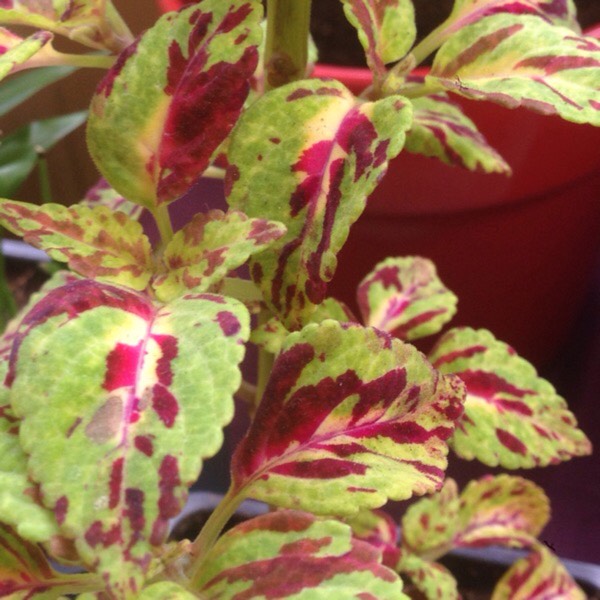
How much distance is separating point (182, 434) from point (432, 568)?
321 mm

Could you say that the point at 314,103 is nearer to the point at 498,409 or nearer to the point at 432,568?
the point at 498,409

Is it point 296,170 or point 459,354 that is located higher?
point 296,170

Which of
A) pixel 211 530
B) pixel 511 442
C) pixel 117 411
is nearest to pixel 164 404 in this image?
pixel 117 411

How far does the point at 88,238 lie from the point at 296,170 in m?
0.09

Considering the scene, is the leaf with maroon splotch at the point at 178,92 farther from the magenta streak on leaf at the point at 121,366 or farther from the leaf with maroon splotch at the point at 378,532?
the leaf with maroon splotch at the point at 378,532

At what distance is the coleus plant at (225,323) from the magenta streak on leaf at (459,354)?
0.43 ft

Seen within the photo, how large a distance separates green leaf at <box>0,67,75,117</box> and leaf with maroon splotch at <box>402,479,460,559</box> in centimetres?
48

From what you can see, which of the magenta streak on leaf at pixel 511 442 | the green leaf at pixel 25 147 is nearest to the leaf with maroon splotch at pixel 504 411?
the magenta streak on leaf at pixel 511 442

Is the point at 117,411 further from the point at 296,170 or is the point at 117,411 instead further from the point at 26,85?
the point at 26,85

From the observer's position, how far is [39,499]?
260 millimetres

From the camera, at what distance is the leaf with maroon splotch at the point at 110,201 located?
49 cm

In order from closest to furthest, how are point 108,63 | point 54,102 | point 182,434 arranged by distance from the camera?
point 182,434
point 108,63
point 54,102

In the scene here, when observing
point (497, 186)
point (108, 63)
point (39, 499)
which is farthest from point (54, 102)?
point (39, 499)

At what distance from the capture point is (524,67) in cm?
33
